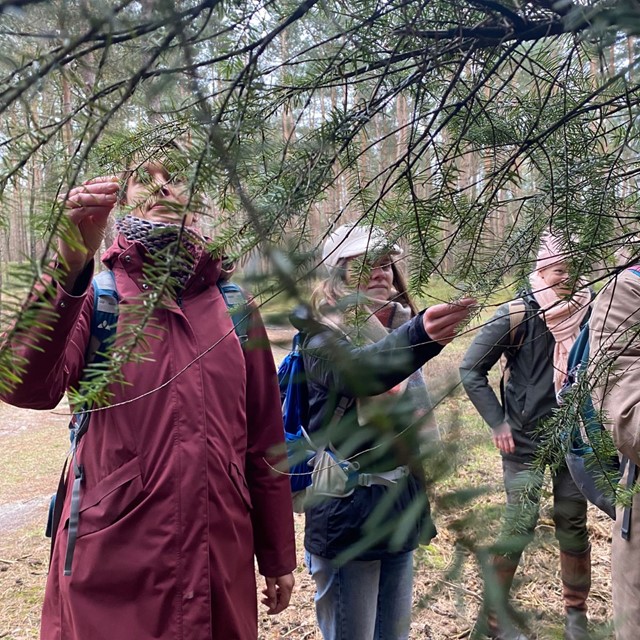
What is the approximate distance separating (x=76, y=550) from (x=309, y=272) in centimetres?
125

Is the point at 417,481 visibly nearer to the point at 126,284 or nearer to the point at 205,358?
the point at 205,358

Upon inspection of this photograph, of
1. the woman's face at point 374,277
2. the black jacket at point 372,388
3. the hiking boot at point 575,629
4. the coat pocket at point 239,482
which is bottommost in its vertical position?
the hiking boot at point 575,629

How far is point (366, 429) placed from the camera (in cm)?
71

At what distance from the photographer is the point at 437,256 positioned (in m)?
1.16

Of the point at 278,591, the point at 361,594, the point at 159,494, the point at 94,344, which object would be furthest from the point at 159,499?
the point at 361,594

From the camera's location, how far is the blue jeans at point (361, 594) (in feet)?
6.96

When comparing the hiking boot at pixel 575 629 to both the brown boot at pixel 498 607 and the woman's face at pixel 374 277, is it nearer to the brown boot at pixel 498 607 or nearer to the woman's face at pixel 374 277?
the brown boot at pixel 498 607

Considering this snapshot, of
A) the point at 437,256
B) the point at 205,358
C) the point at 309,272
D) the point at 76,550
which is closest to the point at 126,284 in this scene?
the point at 205,358

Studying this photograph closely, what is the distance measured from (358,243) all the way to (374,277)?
0.23 meters

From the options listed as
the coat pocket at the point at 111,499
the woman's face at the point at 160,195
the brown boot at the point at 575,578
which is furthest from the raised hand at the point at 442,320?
the brown boot at the point at 575,578

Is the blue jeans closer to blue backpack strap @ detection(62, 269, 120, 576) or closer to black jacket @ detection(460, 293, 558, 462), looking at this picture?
black jacket @ detection(460, 293, 558, 462)

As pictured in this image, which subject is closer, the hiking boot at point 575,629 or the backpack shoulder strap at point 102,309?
the hiking boot at point 575,629

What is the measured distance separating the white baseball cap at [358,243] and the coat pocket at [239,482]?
0.72 meters

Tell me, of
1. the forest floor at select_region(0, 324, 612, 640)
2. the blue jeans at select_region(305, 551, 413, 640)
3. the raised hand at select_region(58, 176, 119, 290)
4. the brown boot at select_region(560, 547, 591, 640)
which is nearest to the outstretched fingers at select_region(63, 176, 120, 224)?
the raised hand at select_region(58, 176, 119, 290)
